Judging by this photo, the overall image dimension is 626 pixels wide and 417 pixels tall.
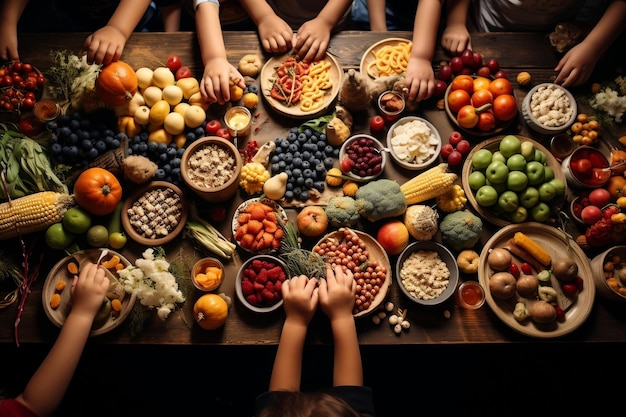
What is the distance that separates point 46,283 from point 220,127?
1083mm

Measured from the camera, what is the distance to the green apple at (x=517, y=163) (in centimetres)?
206

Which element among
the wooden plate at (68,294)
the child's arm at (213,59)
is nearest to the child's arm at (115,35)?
the child's arm at (213,59)

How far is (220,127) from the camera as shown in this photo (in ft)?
7.18

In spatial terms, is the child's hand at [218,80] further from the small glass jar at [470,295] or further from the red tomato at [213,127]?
the small glass jar at [470,295]

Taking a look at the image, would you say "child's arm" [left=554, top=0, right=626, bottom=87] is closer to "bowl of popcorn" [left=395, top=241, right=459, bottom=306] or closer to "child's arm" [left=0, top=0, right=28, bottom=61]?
"bowl of popcorn" [left=395, top=241, right=459, bottom=306]

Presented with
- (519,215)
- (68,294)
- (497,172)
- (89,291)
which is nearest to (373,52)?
(497,172)

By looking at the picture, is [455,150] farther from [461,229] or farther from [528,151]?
[461,229]

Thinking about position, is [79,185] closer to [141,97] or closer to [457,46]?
[141,97]

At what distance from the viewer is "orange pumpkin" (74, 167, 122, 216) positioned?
6.23ft

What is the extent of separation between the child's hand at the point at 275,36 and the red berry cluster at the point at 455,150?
1.03m

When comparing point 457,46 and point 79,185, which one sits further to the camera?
point 457,46

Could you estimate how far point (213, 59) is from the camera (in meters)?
2.26

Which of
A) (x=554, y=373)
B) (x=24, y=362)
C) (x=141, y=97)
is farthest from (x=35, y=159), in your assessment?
(x=554, y=373)

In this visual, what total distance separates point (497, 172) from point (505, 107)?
0.37 metres
